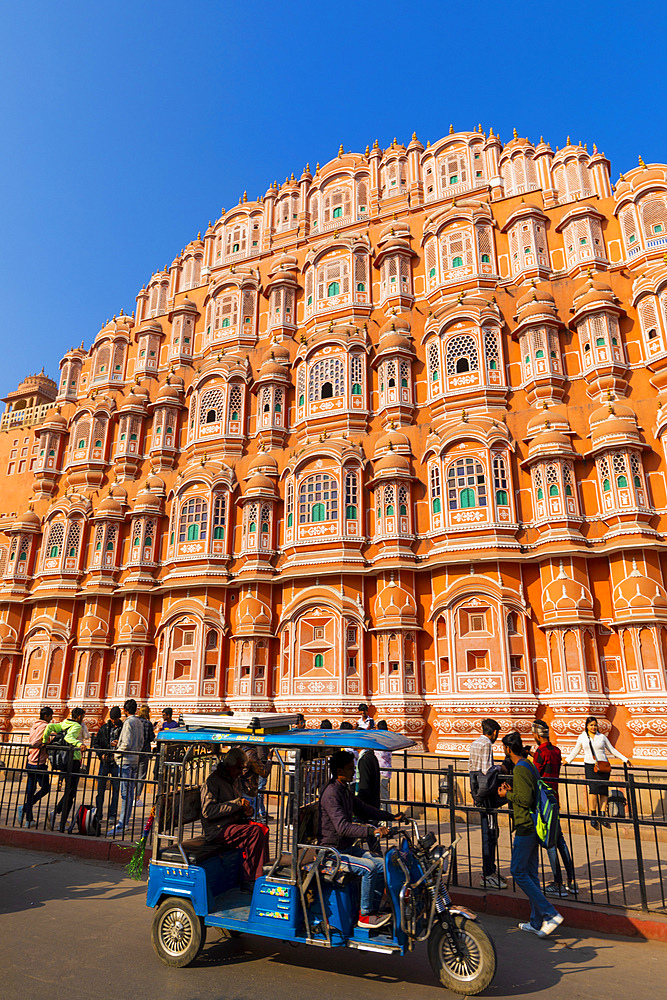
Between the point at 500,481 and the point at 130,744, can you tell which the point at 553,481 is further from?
the point at 130,744

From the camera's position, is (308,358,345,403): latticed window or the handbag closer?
the handbag

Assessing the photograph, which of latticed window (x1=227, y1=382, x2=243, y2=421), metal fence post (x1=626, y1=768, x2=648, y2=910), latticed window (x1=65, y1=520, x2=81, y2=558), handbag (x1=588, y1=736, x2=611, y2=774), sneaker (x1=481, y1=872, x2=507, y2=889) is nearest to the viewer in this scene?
metal fence post (x1=626, y1=768, x2=648, y2=910)

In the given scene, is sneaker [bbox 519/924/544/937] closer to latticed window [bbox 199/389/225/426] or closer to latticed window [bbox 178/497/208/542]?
latticed window [bbox 178/497/208/542]

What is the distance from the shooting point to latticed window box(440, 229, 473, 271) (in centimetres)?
2503

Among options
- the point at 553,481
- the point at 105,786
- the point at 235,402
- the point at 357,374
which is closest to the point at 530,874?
the point at 105,786

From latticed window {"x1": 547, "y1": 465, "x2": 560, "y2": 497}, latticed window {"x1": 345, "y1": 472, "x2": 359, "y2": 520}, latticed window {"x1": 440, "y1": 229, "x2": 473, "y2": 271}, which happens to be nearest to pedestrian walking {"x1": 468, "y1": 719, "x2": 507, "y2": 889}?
latticed window {"x1": 547, "y1": 465, "x2": 560, "y2": 497}

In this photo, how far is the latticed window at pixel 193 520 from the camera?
24.5m

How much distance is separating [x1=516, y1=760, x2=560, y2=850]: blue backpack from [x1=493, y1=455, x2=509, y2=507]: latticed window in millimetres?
13940

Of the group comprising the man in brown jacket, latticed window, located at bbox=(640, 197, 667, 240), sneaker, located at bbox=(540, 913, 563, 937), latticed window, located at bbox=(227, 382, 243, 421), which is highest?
latticed window, located at bbox=(640, 197, 667, 240)

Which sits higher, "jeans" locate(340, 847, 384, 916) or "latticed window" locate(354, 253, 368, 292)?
"latticed window" locate(354, 253, 368, 292)

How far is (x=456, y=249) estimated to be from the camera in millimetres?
25344

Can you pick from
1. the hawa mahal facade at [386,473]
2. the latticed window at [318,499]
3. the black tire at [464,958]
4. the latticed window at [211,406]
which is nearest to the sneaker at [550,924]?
the black tire at [464,958]

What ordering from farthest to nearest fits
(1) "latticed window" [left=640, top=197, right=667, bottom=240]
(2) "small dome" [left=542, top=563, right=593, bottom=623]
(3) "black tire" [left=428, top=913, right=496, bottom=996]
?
(1) "latticed window" [left=640, top=197, right=667, bottom=240] → (2) "small dome" [left=542, top=563, right=593, bottom=623] → (3) "black tire" [left=428, top=913, right=496, bottom=996]

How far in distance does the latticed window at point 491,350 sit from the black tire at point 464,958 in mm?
19350
